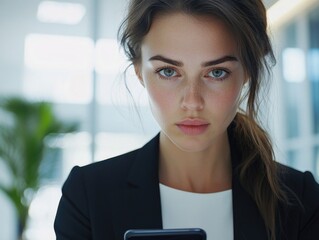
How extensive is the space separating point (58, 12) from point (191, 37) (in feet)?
12.5

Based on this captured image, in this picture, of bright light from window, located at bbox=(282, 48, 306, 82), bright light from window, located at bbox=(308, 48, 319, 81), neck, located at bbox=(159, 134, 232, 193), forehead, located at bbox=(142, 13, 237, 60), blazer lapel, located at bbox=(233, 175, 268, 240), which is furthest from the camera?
bright light from window, located at bbox=(282, 48, 306, 82)

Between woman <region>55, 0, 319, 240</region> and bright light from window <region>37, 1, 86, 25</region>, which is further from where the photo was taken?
bright light from window <region>37, 1, 86, 25</region>

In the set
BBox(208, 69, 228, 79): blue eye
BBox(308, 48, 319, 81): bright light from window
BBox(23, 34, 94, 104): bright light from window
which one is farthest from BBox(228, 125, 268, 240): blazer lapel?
BBox(23, 34, 94, 104): bright light from window

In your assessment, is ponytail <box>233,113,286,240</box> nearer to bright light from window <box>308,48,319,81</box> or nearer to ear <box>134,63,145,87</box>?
ear <box>134,63,145,87</box>

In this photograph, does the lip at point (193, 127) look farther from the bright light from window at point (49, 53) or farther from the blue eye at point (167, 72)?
the bright light from window at point (49, 53)

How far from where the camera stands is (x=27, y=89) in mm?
4410

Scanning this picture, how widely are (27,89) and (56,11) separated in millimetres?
801

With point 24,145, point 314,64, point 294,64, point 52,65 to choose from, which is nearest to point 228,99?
point 314,64

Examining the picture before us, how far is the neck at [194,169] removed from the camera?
1132 mm

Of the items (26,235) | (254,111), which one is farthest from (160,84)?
(26,235)

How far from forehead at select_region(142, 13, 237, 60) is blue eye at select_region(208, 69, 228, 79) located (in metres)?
0.04

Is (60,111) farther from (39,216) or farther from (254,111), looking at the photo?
(254,111)

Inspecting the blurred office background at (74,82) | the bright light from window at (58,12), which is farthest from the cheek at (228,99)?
the bright light from window at (58,12)

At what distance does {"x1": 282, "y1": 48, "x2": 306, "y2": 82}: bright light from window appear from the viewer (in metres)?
3.81
